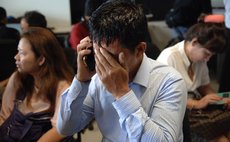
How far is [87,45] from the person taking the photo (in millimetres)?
1133

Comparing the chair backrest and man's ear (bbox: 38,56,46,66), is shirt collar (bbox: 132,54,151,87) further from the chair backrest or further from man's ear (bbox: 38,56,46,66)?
the chair backrest

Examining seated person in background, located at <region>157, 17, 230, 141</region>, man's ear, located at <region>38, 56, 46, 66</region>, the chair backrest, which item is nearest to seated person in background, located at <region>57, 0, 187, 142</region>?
man's ear, located at <region>38, 56, 46, 66</region>

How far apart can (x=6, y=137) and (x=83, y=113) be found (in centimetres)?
66

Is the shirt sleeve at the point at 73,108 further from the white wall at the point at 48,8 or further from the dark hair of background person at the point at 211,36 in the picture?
the white wall at the point at 48,8

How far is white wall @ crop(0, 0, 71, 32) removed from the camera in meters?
4.89

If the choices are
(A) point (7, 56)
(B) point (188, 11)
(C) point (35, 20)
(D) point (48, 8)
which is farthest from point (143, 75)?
(D) point (48, 8)

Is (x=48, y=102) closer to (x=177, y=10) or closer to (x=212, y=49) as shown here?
(x=212, y=49)

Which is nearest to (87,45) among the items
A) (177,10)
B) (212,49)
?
(212,49)

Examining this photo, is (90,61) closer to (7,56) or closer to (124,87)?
(124,87)

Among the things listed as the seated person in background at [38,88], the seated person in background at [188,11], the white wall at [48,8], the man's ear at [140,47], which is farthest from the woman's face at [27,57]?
the white wall at [48,8]

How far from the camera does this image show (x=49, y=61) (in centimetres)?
174

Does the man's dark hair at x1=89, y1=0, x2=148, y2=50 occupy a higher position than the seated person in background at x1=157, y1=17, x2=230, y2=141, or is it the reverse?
the man's dark hair at x1=89, y1=0, x2=148, y2=50

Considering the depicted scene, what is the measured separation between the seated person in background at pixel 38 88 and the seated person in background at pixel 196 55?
2.10 ft

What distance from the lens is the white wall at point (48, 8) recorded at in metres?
4.89
